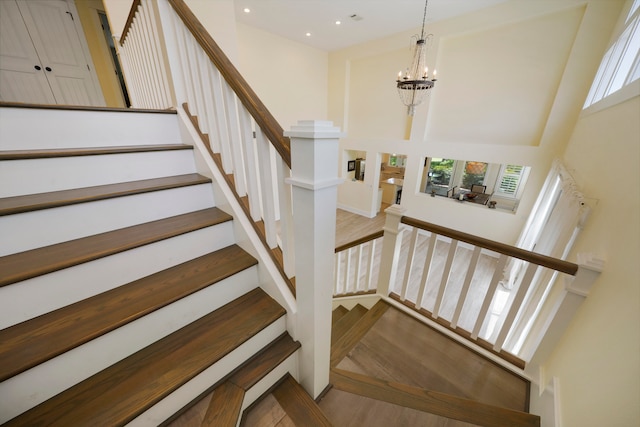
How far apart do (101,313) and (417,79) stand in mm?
4168

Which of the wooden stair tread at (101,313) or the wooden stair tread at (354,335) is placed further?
the wooden stair tread at (354,335)

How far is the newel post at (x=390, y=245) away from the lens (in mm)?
1729

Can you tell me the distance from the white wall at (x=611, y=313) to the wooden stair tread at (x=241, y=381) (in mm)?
1144

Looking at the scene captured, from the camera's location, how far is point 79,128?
1.18 meters

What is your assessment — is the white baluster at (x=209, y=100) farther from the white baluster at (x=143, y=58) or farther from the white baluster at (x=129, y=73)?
the white baluster at (x=129, y=73)

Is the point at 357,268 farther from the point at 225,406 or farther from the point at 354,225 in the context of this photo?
the point at 354,225

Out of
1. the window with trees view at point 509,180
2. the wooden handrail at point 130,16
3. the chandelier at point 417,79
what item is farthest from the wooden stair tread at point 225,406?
the window with trees view at point 509,180

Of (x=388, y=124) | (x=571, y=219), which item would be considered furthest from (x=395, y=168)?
(x=571, y=219)

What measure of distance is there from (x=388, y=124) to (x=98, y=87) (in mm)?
5676

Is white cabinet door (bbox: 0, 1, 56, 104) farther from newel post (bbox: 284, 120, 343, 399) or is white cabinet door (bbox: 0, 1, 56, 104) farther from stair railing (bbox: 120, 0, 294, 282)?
newel post (bbox: 284, 120, 343, 399)

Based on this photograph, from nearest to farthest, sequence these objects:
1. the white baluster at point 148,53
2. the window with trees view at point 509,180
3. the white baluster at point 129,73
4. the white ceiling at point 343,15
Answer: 1. the white baluster at point 148,53
2. the white baluster at point 129,73
3. the white ceiling at point 343,15
4. the window with trees view at point 509,180

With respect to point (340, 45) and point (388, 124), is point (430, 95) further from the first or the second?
point (340, 45)

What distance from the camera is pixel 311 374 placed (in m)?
1.06

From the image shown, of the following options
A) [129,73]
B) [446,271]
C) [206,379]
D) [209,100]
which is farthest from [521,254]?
[129,73]
